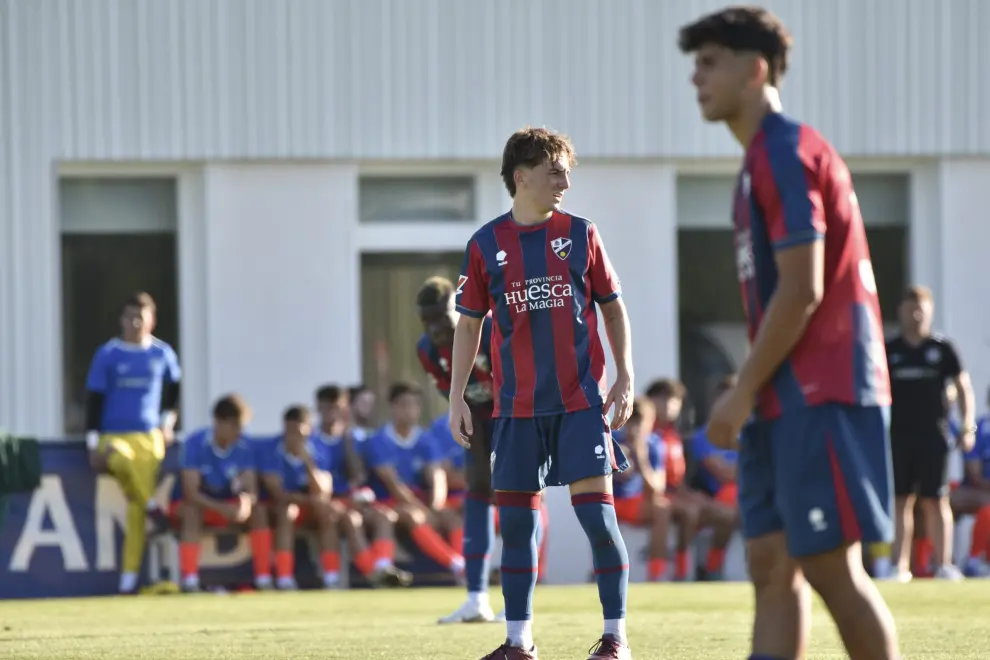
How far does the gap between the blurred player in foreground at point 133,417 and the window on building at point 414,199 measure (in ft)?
12.0

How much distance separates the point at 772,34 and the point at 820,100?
13.6m

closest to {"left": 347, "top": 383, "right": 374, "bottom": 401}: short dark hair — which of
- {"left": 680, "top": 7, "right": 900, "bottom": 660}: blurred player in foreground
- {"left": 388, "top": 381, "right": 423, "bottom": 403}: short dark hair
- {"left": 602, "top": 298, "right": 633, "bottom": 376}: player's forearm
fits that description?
{"left": 388, "top": 381, "right": 423, "bottom": 403}: short dark hair

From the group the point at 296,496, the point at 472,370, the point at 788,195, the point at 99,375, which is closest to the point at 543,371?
Answer: the point at 472,370

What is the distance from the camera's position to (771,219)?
4.32m

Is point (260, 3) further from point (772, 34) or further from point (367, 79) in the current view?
point (772, 34)

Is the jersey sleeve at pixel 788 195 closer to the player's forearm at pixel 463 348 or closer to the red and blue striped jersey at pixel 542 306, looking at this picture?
the red and blue striped jersey at pixel 542 306

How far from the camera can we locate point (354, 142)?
17.2 m

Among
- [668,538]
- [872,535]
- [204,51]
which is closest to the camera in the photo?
[872,535]

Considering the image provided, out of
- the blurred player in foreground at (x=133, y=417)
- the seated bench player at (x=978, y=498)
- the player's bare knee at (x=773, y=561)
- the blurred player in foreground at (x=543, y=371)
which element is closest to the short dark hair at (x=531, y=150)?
the blurred player in foreground at (x=543, y=371)

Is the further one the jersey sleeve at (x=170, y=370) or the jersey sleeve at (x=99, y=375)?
the jersey sleeve at (x=170, y=370)

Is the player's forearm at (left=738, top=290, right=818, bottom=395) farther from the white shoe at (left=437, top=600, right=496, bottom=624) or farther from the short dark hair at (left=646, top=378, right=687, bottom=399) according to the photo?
the short dark hair at (left=646, top=378, right=687, bottom=399)

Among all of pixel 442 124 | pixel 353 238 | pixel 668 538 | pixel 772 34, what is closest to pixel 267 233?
pixel 353 238

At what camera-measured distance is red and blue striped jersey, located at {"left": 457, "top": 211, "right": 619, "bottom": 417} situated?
6754 mm

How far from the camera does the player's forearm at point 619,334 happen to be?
22.4ft
